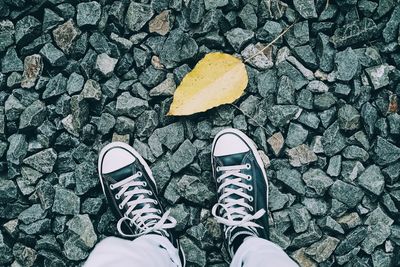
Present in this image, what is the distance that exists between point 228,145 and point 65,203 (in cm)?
58

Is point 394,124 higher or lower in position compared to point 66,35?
lower

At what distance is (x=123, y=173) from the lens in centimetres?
194

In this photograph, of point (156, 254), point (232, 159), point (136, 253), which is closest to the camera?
point (136, 253)

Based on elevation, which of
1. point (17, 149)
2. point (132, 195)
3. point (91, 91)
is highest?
point (91, 91)

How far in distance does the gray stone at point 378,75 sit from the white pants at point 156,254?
2.12 ft

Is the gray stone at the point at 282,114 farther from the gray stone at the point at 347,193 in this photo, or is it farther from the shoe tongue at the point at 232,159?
the gray stone at the point at 347,193

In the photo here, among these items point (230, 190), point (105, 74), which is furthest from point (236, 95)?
point (105, 74)

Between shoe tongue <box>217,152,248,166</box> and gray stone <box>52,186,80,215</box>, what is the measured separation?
1.65 ft

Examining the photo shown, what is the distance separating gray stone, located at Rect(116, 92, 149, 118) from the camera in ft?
6.23

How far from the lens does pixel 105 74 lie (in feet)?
6.24

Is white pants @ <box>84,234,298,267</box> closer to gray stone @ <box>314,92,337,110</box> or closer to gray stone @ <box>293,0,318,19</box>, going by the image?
gray stone @ <box>314,92,337,110</box>

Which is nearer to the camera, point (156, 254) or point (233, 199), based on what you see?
point (156, 254)

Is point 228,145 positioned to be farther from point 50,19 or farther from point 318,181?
point 50,19

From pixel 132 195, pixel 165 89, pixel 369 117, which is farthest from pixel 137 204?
pixel 369 117
